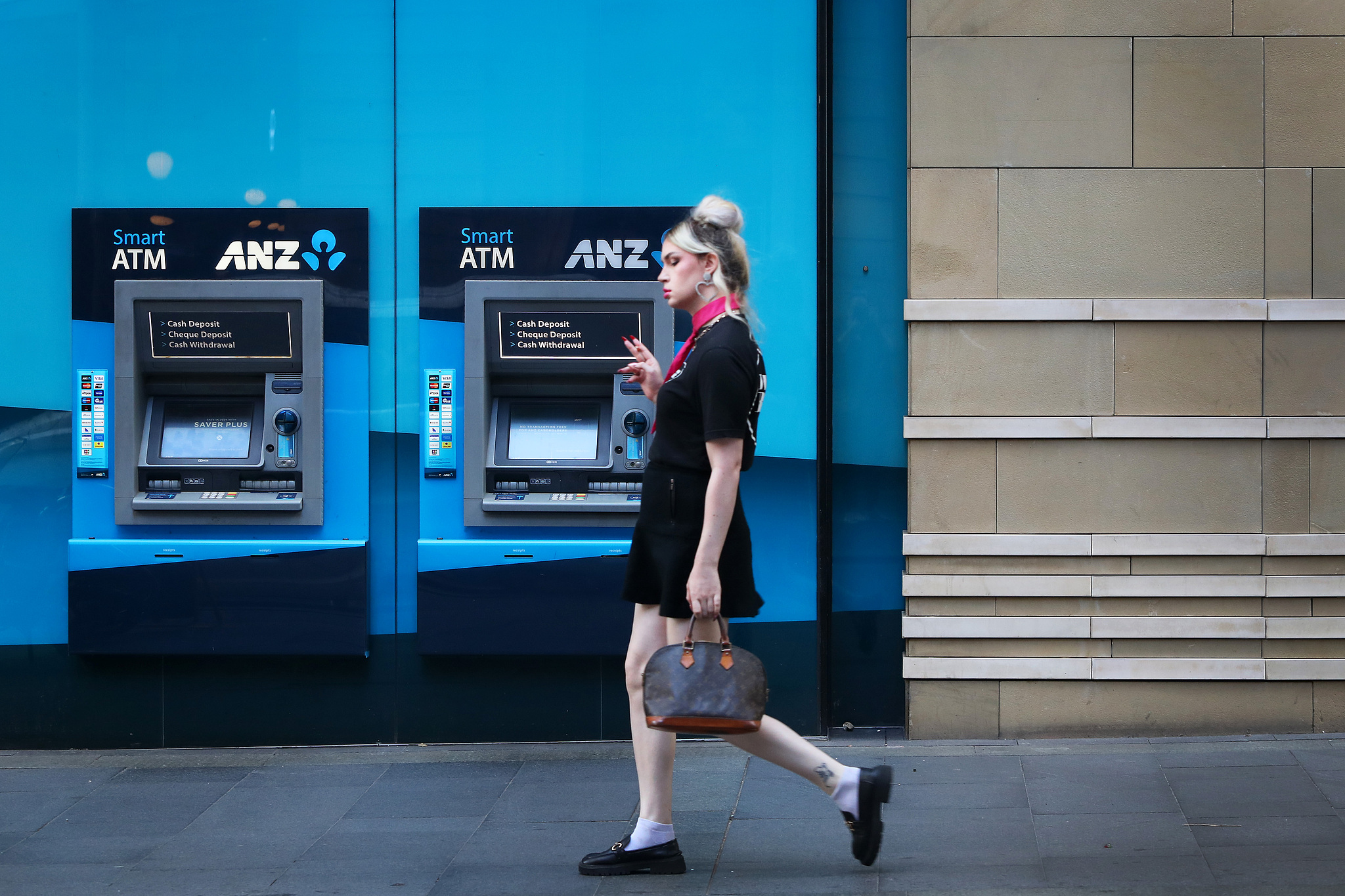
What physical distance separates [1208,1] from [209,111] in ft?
14.1

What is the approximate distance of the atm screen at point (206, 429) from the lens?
5250 millimetres

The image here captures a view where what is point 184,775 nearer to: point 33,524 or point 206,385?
point 33,524

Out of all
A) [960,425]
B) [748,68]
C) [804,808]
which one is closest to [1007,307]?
[960,425]

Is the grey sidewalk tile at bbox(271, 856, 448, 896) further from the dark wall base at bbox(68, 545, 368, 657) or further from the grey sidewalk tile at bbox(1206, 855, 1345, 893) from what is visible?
the grey sidewalk tile at bbox(1206, 855, 1345, 893)

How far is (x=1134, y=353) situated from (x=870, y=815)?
2573mm

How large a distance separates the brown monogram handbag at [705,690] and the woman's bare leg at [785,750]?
171 mm

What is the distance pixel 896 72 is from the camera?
5.45m

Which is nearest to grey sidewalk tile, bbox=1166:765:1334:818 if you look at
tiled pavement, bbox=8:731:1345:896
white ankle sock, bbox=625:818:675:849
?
tiled pavement, bbox=8:731:1345:896

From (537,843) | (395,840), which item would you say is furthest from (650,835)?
(395,840)

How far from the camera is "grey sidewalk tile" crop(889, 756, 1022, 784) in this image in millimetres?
4715

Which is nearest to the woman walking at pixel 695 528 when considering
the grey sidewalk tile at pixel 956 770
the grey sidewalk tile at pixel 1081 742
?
the grey sidewalk tile at pixel 956 770

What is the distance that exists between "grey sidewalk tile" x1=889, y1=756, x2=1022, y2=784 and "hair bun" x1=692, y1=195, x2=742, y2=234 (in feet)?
7.46

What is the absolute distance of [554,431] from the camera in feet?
17.2

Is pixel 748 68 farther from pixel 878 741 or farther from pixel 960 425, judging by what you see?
pixel 878 741
